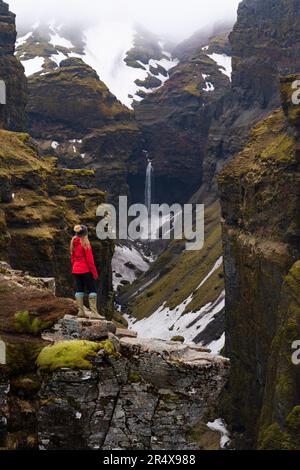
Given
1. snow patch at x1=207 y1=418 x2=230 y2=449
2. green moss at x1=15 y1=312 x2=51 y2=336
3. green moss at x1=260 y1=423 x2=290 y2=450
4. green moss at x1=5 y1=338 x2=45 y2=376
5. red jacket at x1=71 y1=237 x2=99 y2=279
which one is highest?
red jacket at x1=71 y1=237 x2=99 y2=279

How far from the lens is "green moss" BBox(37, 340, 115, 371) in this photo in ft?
76.1

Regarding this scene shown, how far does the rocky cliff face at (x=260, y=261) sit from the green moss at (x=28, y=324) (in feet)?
218

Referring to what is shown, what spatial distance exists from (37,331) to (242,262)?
97.7 metres

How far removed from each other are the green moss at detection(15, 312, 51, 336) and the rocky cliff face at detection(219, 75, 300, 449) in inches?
2618

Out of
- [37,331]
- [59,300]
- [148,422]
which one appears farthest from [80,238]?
[148,422]

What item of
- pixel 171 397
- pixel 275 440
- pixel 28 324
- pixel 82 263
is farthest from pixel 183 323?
pixel 171 397

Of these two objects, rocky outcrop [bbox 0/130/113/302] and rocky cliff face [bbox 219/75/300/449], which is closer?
rocky outcrop [bbox 0/130/113/302]

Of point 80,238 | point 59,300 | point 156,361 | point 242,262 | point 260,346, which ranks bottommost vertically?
point 260,346

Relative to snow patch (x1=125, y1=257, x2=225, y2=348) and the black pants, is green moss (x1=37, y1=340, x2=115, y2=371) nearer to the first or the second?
the black pants

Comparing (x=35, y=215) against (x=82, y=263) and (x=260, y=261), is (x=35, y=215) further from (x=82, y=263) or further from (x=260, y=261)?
(x=82, y=263)

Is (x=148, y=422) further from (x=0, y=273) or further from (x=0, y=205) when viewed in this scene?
(x=0, y=205)

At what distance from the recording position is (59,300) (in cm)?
2675

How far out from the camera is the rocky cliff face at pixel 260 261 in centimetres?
10231

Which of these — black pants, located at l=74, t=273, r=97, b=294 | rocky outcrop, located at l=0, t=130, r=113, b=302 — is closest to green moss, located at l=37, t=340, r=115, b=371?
black pants, located at l=74, t=273, r=97, b=294
